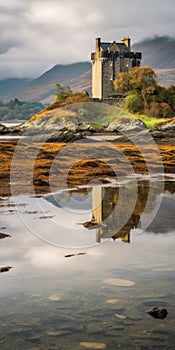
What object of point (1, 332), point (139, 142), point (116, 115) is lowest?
point (1, 332)

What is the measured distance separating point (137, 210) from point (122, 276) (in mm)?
7643

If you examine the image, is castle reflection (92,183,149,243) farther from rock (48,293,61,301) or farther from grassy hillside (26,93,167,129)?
grassy hillside (26,93,167,129)

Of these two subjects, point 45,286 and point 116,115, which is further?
point 116,115

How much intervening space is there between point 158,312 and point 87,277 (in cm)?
236

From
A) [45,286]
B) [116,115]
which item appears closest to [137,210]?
[45,286]

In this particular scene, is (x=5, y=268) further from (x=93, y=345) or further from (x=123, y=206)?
(x=123, y=206)

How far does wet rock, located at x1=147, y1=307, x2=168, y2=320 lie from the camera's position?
7.86 metres

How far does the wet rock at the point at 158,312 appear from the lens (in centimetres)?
786

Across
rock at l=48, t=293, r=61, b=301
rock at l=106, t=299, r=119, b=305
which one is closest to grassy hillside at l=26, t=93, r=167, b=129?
rock at l=48, t=293, r=61, b=301

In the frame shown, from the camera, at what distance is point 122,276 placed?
32.7ft

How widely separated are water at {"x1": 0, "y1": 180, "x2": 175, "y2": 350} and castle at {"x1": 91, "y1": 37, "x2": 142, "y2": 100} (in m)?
79.5

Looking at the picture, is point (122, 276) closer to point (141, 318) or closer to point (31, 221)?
point (141, 318)

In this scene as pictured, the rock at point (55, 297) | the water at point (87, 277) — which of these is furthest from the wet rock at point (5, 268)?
the rock at point (55, 297)

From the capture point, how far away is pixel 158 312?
795 centimetres
